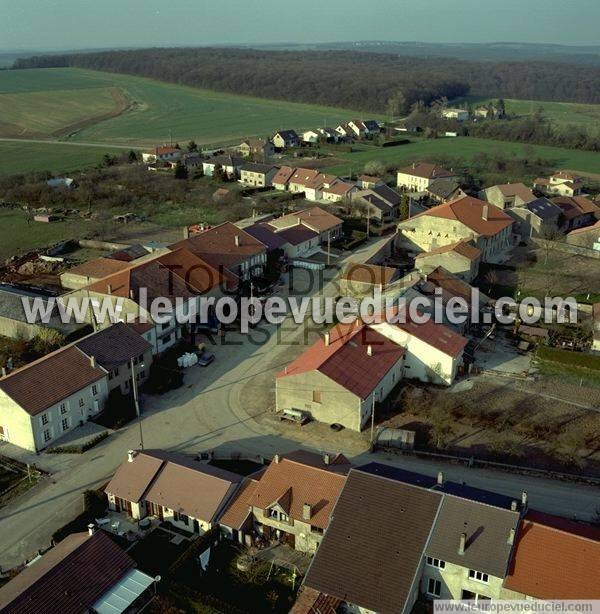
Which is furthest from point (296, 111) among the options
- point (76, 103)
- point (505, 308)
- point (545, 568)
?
point (545, 568)

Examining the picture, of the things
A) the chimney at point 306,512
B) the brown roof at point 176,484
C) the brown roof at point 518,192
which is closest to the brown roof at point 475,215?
the brown roof at point 518,192

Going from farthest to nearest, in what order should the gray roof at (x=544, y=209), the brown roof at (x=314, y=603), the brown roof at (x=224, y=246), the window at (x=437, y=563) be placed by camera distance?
the gray roof at (x=544, y=209)
the brown roof at (x=224, y=246)
the window at (x=437, y=563)
the brown roof at (x=314, y=603)

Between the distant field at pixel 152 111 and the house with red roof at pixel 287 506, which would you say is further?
the distant field at pixel 152 111

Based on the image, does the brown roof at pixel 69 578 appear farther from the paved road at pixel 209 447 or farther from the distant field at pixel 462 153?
the distant field at pixel 462 153

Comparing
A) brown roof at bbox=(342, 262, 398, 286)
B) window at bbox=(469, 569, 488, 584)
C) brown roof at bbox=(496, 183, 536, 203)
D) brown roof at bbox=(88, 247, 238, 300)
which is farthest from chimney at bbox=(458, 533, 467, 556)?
brown roof at bbox=(496, 183, 536, 203)

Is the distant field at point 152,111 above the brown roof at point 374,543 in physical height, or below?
above

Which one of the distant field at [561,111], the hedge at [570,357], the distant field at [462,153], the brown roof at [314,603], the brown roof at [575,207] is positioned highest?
the distant field at [561,111]

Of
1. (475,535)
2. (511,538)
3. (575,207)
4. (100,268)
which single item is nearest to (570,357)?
(511,538)
